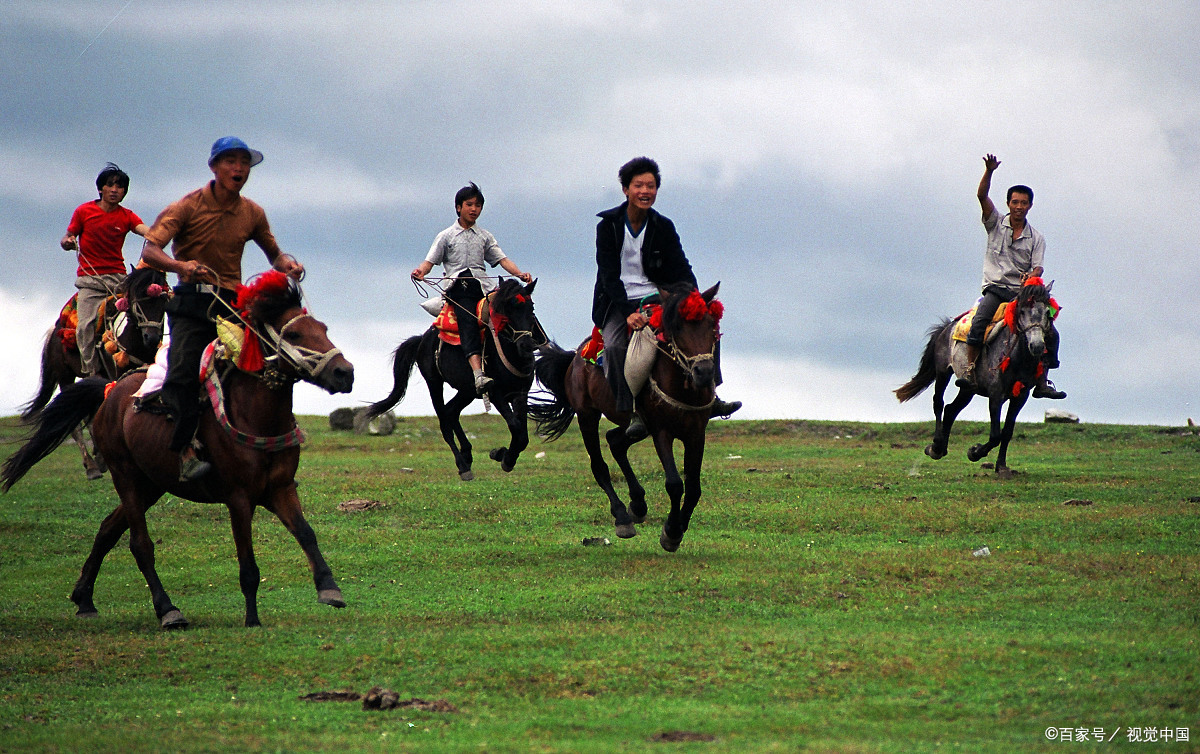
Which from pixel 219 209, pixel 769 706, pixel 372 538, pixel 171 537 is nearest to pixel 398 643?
pixel 769 706

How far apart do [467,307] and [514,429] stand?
174 centimetres

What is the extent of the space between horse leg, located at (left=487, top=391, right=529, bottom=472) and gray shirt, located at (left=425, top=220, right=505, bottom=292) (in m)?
1.46

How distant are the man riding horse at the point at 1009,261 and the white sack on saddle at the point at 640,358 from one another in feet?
23.7

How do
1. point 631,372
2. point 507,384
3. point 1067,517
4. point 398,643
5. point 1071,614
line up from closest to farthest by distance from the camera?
point 398,643
point 1071,614
point 631,372
point 1067,517
point 507,384

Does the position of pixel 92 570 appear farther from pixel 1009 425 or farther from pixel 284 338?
pixel 1009 425

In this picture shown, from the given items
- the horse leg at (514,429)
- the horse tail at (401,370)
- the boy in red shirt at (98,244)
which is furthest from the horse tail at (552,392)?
the boy in red shirt at (98,244)

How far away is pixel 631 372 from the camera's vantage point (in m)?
11.5

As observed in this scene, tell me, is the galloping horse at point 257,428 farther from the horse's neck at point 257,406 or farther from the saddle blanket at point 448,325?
the saddle blanket at point 448,325

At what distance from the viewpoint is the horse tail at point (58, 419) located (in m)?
10.8

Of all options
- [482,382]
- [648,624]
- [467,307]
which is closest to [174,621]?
[648,624]

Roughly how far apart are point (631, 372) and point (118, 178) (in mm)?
7687

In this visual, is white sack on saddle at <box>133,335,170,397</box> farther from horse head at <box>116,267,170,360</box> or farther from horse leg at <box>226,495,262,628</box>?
horse head at <box>116,267,170,360</box>

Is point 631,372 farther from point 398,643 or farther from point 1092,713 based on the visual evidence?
point 1092,713

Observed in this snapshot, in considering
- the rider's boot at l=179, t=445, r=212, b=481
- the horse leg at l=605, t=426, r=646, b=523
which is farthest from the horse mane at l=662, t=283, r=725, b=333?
the rider's boot at l=179, t=445, r=212, b=481
